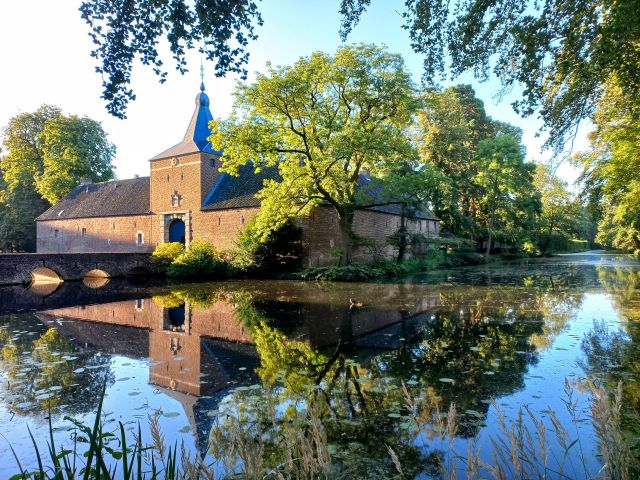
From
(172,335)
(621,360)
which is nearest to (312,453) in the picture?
(621,360)

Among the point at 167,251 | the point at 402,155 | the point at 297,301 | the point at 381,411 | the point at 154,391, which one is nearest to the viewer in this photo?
the point at 381,411

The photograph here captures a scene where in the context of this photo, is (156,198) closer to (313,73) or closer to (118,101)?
(313,73)

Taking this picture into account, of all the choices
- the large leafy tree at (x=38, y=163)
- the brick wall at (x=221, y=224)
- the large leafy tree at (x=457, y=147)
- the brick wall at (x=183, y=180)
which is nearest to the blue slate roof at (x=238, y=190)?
the brick wall at (x=221, y=224)

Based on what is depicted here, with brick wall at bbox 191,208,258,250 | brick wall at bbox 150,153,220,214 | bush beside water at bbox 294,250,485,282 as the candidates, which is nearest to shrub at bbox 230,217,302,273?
bush beside water at bbox 294,250,485,282

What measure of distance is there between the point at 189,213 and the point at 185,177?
2.51 metres

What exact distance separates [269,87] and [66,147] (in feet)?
96.9

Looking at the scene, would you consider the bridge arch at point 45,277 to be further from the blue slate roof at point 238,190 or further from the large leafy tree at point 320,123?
the large leafy tree at point 320,123

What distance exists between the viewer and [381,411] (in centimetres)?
427

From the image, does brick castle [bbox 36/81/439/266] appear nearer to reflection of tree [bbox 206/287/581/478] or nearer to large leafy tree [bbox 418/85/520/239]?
large leafy tree [bbox 418/85/520/239]

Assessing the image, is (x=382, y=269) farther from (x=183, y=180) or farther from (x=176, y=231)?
(x=176, y=231)

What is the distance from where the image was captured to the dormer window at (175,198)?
28.4m

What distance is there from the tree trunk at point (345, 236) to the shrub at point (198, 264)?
267 inches

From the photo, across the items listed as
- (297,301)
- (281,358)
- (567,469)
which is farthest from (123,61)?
(297,301)

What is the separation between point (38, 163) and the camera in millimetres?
39938
